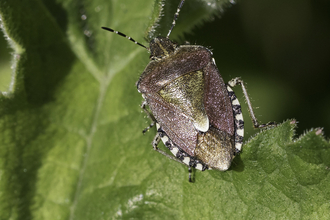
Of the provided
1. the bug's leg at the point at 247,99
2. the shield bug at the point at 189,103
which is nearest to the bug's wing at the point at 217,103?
the shield bug at the point at 189,103

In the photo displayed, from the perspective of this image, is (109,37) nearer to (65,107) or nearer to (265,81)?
→ (65,107)

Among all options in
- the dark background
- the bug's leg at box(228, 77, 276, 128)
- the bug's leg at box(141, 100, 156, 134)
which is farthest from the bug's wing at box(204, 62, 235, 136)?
the dark background

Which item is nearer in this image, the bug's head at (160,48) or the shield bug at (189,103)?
the shield bug at (189,103)

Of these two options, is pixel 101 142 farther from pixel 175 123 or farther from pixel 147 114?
pixel 175 123

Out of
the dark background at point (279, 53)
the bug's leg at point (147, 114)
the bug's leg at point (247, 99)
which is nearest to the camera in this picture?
the bug's leg at point (247, 99)

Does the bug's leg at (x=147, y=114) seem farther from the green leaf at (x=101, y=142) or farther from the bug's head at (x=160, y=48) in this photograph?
the bug's head at (x=160, y=48)

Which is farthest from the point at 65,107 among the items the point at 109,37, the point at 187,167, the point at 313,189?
the point at 313,189
